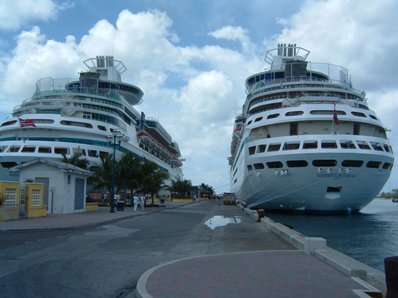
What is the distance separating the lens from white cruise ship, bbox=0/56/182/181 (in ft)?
183

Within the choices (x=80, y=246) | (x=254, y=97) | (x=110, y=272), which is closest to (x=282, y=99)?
(x=254, y=97)

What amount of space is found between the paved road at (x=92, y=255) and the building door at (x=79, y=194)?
43.6 ft

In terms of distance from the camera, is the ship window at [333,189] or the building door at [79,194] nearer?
the building door at [79,194]

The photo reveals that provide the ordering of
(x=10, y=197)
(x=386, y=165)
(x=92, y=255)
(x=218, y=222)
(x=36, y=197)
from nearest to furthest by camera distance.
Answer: (x=92, y=255)
(x=10, y=197)
(x=36, y=197)
(x=218, y=222)
(x=386, y=165)

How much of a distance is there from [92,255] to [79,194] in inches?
870

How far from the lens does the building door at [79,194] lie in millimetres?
32125

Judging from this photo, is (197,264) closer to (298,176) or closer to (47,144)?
(298,176)

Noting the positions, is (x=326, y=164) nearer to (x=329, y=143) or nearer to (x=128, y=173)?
(x=329, y=143)

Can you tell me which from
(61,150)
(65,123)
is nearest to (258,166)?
(61,150)

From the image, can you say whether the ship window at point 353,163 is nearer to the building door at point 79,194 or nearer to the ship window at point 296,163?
the ship window at point 296,163

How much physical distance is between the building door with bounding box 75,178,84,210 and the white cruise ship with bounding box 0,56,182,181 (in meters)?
17.4

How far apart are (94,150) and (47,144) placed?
6.29m

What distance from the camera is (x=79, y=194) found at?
108 ft

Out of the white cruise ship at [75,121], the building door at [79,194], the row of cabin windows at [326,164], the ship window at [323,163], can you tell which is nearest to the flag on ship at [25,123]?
the white cruise ship at [75,121]
